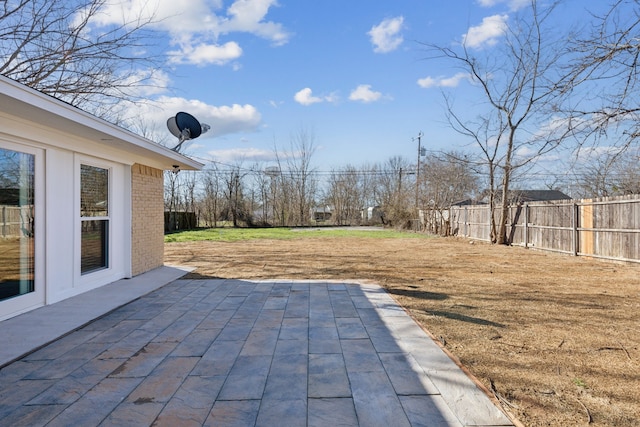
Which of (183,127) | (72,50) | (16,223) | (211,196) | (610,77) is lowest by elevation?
(16,223)

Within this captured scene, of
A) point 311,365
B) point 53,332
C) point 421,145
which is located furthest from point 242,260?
point 421,145

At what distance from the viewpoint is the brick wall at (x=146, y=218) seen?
6742 mm

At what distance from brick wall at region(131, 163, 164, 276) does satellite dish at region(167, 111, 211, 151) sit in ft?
2.74

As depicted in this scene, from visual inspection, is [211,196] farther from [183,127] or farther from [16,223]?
[16,223]

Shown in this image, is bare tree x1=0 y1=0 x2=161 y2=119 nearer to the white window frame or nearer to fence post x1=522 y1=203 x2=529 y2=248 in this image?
the white window frame

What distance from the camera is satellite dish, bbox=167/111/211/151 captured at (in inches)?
301

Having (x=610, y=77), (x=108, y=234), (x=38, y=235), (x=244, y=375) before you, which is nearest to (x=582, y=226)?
(x=610, y=77)

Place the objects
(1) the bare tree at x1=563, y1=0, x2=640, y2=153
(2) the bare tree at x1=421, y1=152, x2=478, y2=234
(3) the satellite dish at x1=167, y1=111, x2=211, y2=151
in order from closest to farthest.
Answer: (1) the bare tree at x1=563, y1=0, x2=640, y2=153, (3) the satellite dish at x1=167, y1=111, x2=211, y2=151, (2) the bare tree at x1=421, y1=152, x2=478, y2=234

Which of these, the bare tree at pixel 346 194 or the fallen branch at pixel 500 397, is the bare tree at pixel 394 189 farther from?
the fallen branch at pixel 500 397

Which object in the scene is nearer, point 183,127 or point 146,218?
point 146,218

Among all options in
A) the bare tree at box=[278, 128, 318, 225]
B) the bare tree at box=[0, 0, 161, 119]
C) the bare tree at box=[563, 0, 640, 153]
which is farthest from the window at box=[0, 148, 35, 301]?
the bare tree at box=[278, 128, 318, 225]

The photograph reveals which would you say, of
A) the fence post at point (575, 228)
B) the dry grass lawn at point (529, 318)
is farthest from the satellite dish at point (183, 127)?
the fence post at point (575, 228)

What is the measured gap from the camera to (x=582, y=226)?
10336 mm

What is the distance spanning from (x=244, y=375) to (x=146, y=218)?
17.7ft
